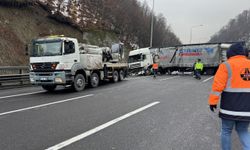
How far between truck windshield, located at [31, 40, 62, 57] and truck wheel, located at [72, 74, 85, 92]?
5.66ft

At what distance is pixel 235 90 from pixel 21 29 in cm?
2588

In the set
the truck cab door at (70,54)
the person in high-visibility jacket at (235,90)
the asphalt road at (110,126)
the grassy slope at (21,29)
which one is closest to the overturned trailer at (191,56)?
the grassy slope at (21,29)

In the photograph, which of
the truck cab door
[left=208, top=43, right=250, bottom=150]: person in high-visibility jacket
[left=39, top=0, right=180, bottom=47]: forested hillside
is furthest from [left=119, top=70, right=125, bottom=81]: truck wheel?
[left=39, top=0, right=180, bottom=47]: forested hillside

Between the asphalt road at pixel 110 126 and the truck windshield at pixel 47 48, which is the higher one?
the truck windshield at pixel 47 48

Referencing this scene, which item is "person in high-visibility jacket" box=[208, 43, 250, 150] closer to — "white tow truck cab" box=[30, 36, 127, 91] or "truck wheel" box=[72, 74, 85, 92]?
"white tow truck cab" box=[30, 36, 127, 91]

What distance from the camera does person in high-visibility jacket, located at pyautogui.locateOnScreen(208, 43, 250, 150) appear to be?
10.7 ft

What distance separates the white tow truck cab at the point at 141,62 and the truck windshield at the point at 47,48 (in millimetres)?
17286

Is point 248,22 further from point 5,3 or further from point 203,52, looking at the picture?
point 5,3

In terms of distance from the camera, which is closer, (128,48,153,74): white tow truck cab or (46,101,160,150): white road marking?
(46,101,160,150): white road marking

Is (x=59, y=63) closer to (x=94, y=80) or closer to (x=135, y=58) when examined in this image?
(x=94, y=80)

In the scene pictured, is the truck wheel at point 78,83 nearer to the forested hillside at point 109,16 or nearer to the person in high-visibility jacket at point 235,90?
the person in high-visibility jacket at point 235,90

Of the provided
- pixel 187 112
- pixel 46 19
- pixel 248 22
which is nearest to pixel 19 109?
pixel 187 112

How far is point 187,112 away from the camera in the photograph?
6.89 m

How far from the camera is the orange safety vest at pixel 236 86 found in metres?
3.25
